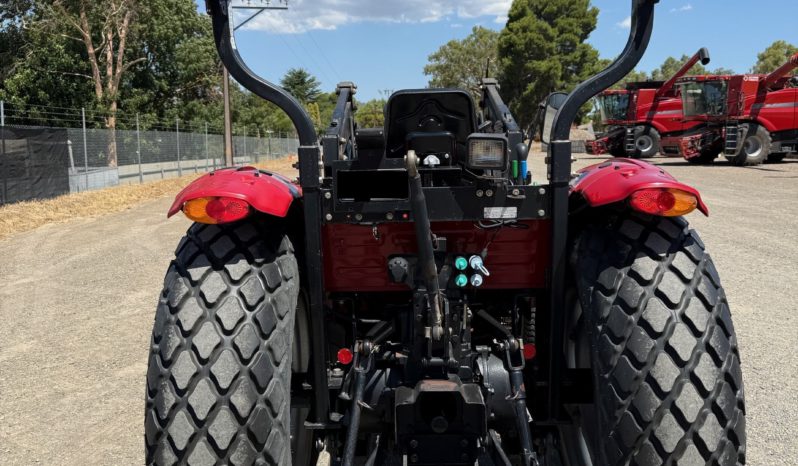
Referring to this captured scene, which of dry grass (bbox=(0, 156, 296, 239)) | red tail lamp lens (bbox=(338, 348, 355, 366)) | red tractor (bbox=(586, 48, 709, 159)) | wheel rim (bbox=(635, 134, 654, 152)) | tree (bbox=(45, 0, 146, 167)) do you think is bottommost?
dry grass (bbox=(0, 156, 296, 239))

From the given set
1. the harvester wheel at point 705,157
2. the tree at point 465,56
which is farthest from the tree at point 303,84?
the harvester wheel at point 705,157

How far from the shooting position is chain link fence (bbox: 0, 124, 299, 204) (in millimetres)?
15758

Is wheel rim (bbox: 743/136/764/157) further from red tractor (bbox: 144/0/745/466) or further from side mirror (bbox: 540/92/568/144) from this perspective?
red tractor (bbox: 144/0/745/466)

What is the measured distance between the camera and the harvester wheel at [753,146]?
75.5 feet

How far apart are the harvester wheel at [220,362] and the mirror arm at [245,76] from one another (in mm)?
474

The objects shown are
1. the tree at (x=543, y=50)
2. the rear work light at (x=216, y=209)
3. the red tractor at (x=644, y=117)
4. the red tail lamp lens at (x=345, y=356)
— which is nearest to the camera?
the rear work light at (x=216, y=209)

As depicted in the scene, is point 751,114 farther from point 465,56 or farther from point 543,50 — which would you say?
point 465,56

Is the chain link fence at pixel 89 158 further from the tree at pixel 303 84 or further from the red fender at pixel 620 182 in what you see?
the tree at pixel 303 84

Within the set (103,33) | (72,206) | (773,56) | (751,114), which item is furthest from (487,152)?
(773,56)

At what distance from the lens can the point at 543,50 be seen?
49219mm

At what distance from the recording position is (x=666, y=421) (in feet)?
6.76

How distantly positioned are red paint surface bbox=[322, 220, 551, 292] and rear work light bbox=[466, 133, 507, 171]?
0.38m

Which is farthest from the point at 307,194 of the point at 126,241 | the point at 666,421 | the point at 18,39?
the point at 18,39

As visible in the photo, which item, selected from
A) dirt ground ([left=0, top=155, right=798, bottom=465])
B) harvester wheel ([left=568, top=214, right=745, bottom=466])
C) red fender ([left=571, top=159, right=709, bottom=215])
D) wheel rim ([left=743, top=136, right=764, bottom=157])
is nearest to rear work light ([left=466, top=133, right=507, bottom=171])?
red fender ([left=571, top=159, right=709, bottom=215])
